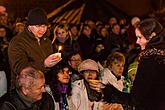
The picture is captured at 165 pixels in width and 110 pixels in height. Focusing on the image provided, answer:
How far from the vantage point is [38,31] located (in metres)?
5.84

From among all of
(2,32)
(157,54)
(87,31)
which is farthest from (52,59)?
(87,31)

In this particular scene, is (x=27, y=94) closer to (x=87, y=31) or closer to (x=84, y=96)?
(x=84, y=96)

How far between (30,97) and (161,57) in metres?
1.28

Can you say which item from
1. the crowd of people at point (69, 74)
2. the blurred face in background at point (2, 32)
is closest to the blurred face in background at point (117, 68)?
the crowd of people at point (69, 74)

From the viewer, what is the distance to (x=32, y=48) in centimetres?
582

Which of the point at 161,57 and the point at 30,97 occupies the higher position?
the point at 161,57

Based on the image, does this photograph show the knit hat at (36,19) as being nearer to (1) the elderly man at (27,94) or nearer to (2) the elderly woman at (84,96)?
(1) the elderly man at (27,94)

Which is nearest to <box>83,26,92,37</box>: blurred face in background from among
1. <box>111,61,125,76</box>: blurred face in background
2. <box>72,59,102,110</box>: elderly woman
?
<box>111,61,125,76</box>: blurred face in background

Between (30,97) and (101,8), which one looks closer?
(30,97)

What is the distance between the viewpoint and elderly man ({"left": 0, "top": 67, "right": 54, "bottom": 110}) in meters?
4.79

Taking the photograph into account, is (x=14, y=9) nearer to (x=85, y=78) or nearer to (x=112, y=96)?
(x=85, y=78)

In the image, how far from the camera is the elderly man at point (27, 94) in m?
4.79

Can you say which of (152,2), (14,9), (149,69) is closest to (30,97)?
(149,69)

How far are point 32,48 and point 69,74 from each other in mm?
1100
